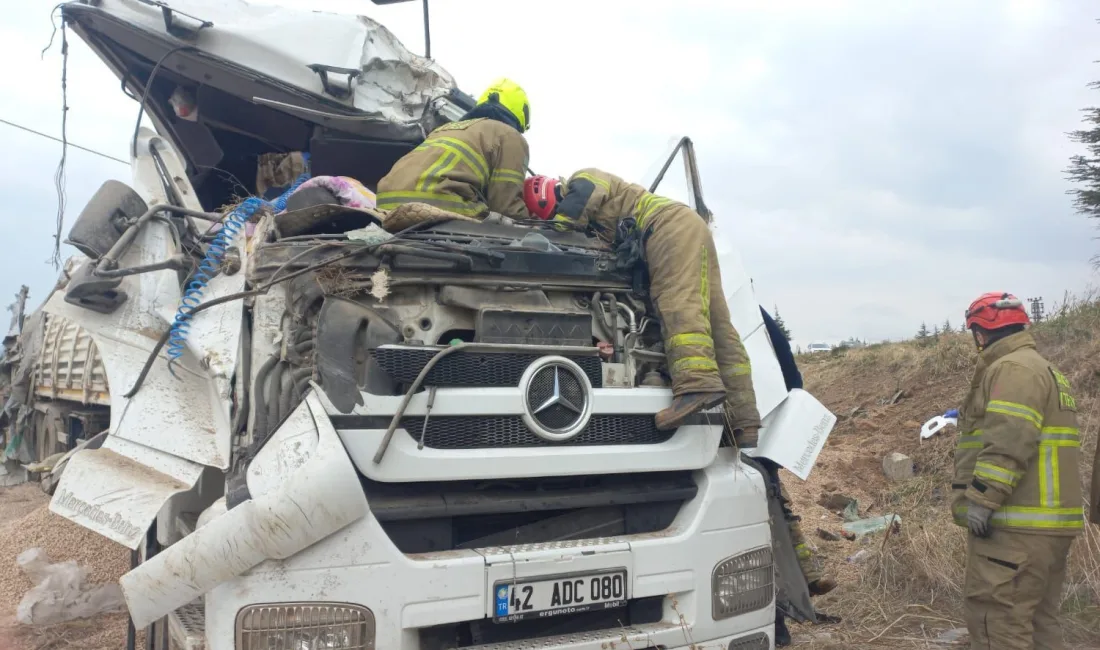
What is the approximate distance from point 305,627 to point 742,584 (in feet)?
4.88

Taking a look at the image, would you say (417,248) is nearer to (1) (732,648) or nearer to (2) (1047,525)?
(1) (732,648)

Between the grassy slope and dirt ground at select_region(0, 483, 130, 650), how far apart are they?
11.6 ft

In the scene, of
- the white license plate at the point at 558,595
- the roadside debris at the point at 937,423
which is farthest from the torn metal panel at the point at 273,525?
the roadside debris at the point at 937,423

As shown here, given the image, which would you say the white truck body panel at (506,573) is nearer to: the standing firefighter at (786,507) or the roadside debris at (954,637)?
the standing firefighter at (786,507)

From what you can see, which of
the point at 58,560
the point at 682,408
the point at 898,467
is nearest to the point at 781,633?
the point at 682,408

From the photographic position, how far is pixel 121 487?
2.65 metres

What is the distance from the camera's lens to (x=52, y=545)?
189 inches

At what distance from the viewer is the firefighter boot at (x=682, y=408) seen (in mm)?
2740

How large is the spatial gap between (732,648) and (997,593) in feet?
4.54

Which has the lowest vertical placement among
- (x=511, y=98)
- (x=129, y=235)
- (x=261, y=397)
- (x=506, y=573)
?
(x=506, y=573)

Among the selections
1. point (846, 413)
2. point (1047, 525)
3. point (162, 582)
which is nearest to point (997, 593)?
point (1047, 525)

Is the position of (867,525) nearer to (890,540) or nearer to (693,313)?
(890,540)

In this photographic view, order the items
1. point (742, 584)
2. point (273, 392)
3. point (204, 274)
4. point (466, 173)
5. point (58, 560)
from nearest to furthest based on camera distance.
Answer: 1. point (273, 392)
2. point (742, 584)
3. point (204, 274)
4. point (466, 173)
5. point (58, 560)

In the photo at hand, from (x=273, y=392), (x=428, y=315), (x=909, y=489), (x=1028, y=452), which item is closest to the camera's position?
(x=273, y=392)
